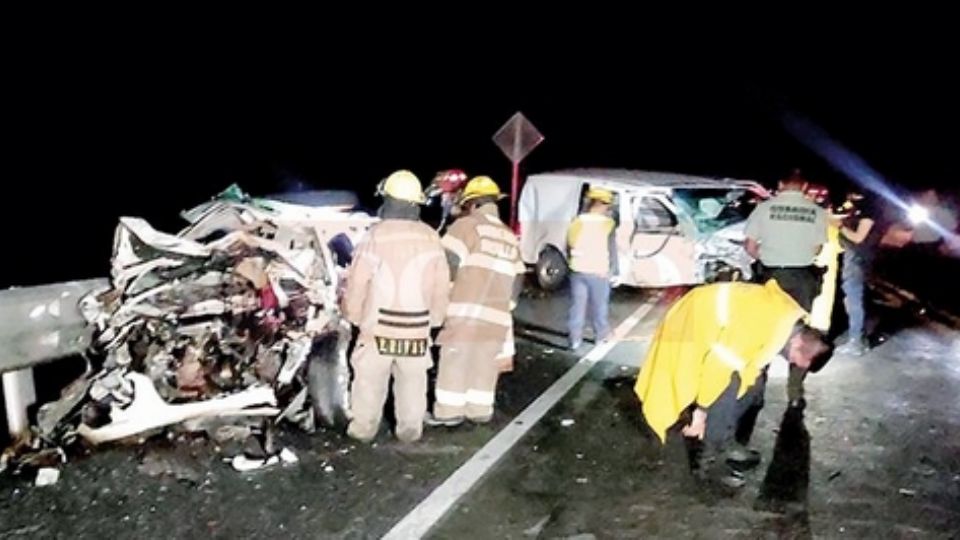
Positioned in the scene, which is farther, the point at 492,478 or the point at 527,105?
the point at 527,105

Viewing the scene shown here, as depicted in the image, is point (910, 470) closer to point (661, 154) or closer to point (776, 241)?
point (776, 241)

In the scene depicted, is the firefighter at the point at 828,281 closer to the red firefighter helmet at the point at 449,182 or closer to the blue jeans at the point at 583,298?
the blue jeans at the point at 583,298

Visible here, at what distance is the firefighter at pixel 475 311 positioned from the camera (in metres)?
7.84

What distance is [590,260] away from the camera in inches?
434

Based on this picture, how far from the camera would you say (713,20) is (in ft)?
304

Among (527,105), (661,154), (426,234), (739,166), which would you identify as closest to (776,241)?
(426,234)

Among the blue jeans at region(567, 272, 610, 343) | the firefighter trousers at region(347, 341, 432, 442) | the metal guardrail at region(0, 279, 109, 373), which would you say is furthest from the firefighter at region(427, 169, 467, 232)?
the metal guardrail at region(0, 279, 109, 373)

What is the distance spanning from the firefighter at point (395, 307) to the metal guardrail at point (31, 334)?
5.41 ft

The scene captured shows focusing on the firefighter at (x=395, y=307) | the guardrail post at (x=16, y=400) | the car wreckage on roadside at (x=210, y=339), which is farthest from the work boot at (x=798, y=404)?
the guardrail post at (x=16, y=400)

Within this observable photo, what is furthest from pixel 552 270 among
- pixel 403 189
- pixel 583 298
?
pixel 403 189

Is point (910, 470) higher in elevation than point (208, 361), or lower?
lower

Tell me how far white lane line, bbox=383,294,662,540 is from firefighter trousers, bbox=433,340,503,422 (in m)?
0.25

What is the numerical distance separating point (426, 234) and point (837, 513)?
2.93m

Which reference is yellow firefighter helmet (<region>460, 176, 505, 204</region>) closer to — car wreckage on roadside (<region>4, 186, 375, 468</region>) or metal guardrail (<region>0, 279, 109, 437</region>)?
car wreckage on roadside (<region>4, 186, 375, 468</region>)
